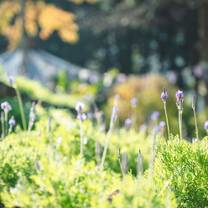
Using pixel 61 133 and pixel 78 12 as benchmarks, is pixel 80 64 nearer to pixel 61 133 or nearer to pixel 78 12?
pixel 78 12

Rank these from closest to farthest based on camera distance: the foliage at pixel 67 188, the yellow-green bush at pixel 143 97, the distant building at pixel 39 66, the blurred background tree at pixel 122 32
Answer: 1. the foliage at pixel 67 188
2. the yellow-green bush at pixel 143 97
3. the blurred background tree at pixel 122 32
4. the distant building at pixel 39 66

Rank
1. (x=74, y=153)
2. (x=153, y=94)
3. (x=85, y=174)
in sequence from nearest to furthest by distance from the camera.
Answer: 1. (x=85, y=174)
2. (x=74, y=153)
3. (x=153, y=94)

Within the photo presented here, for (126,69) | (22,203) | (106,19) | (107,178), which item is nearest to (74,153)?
(107,178)

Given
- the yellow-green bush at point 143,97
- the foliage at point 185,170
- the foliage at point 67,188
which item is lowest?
the yellow-green bush at point 143,97

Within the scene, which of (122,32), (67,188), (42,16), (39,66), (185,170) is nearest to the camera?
(67,188)

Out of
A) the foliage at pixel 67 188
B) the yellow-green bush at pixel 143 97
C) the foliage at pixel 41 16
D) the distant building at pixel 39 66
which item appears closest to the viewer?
the foliage at pixel 67 188

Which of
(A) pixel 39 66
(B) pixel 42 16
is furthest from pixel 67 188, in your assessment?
(A) pixel 39 66

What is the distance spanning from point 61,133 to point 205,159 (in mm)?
1917

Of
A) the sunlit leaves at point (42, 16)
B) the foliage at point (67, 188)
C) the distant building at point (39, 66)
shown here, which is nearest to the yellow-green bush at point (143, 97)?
the sunlit leaves at point (42, 16)

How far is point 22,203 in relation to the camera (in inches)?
111

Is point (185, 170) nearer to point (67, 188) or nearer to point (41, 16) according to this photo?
point (67, 188)

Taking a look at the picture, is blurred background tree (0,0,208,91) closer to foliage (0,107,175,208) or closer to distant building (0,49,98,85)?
distant building (0,49,98,85)

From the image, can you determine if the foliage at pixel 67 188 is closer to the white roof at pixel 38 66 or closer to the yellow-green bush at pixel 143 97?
the yellow-green bush at pixel 143 97

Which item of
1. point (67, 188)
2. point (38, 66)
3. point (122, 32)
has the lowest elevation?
point (38, 66)
